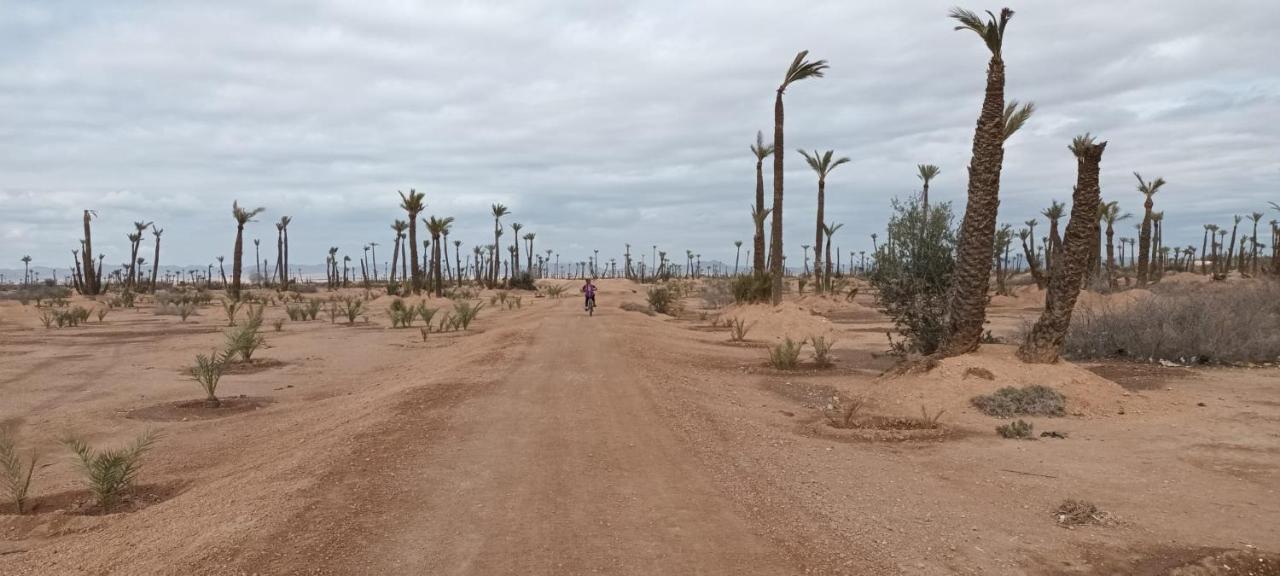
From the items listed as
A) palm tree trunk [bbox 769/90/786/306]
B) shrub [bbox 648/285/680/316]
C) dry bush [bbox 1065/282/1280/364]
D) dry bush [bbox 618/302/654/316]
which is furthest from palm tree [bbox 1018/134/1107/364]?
shrub [bbox 648/285/680/316]

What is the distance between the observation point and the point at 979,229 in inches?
508

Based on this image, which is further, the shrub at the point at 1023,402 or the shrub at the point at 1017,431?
the shrub at the point at 1023,402

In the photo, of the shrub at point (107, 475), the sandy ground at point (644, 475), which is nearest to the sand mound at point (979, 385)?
the sandy ground at point (644, 475)

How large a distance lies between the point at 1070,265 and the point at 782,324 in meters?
13.7

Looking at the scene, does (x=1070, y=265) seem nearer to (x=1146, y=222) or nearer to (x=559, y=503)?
(x=559, y=503)

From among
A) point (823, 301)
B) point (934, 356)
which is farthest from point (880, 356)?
point (823, 301)

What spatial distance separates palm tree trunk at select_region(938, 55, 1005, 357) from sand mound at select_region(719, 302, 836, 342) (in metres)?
10.9

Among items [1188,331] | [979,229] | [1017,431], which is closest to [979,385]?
[1017,431]

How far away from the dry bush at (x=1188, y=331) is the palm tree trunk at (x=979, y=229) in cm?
668

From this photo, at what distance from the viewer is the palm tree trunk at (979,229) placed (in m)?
12.8

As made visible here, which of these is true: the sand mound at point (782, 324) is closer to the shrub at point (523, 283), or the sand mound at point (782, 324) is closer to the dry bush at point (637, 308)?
the dry bush at point (637, 308)

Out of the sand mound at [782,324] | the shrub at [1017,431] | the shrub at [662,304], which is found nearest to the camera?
the shrub at [1017,431]

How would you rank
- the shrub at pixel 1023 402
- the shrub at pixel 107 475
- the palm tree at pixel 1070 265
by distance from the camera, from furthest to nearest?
the palm tree at pixel 1070 265, the shrub at pixel 1023 402, the shrub at pixel 107 475

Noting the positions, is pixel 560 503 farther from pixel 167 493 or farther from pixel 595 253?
pixel 595 253
